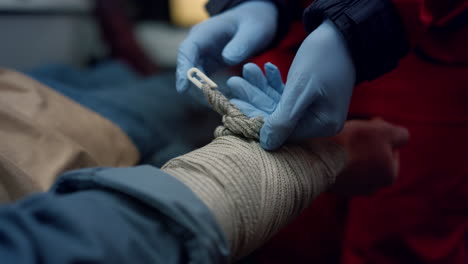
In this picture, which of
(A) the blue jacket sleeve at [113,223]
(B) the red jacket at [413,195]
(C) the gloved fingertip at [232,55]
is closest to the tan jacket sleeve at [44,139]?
(A) the blue jacket sleeve at [113,223]

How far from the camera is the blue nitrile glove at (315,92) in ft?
1.48

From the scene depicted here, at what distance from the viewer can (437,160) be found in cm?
70

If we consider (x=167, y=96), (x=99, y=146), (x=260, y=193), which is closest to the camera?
(x=260, y=193)

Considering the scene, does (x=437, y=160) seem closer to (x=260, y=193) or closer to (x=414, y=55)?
(x=414, y=55)

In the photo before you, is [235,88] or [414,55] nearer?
[235,88]

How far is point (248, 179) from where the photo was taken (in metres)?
0.40

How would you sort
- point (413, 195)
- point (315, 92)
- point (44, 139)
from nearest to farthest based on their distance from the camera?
1. point (315, 92)
2. point (44, 139)
3. point (413, 195)

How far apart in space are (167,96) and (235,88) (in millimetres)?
590

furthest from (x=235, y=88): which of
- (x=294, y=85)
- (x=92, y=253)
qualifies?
(x=92, y=253)

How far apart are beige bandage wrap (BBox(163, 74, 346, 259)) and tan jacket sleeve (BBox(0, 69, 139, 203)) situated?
0.24 meters

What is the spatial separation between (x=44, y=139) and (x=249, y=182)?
1.25 feet

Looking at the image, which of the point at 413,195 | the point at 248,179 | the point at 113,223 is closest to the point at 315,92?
the point at 248,179

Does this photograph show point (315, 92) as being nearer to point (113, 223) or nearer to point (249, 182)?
point (249, 182)

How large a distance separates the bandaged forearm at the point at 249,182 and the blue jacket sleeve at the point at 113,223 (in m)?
0.03
